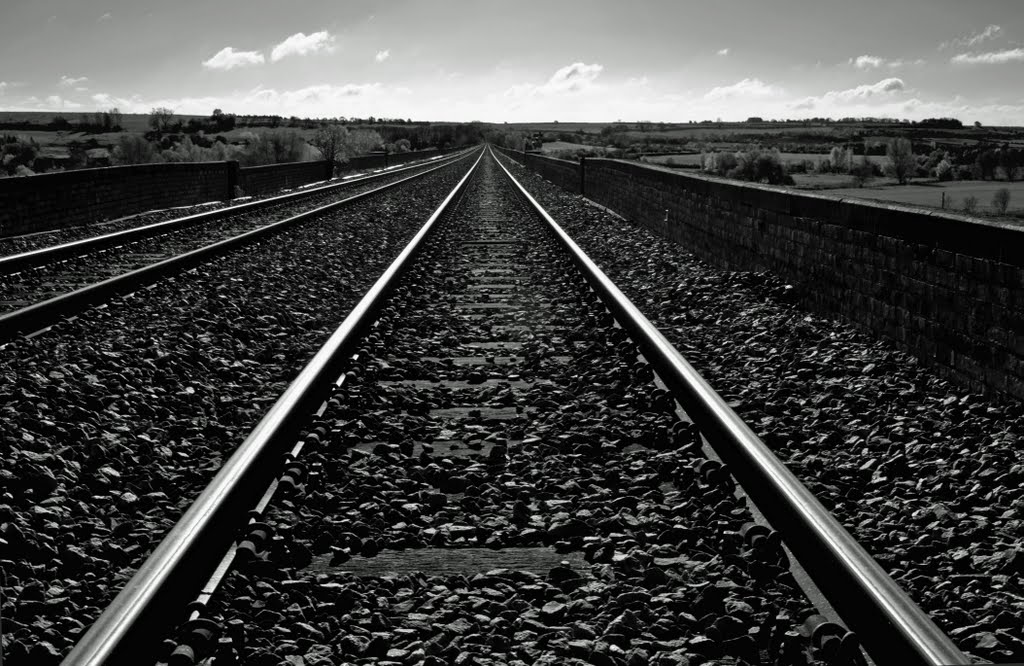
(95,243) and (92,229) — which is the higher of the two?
(95,243)

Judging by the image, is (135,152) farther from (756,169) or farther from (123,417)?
(123,417)

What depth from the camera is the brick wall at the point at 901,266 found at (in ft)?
18.2

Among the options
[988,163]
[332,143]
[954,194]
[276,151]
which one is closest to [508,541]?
[954,194]

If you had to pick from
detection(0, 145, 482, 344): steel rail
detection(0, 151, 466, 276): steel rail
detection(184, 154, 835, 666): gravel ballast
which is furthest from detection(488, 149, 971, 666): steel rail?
detection(0, 151, 466, 276): steel rail

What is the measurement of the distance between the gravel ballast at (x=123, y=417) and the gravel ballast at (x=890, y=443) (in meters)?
2.90

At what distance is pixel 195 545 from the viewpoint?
3240 mm

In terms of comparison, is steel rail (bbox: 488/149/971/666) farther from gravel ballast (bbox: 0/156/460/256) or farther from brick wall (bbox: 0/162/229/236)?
brick wall (bbox: 0/162/229/236)

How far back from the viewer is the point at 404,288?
31.8ft

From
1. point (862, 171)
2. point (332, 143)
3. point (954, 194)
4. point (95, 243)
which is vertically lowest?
point (954, 194)

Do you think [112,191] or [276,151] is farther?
[276,151]

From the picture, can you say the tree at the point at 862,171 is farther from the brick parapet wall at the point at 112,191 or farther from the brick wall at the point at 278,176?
the brick parapet wall at the point at 112,191

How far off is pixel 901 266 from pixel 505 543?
4.38 m

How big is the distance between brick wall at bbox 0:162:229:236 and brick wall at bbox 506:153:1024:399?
1141cm

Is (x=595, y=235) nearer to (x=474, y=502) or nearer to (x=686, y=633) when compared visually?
(x=474, y=502)
